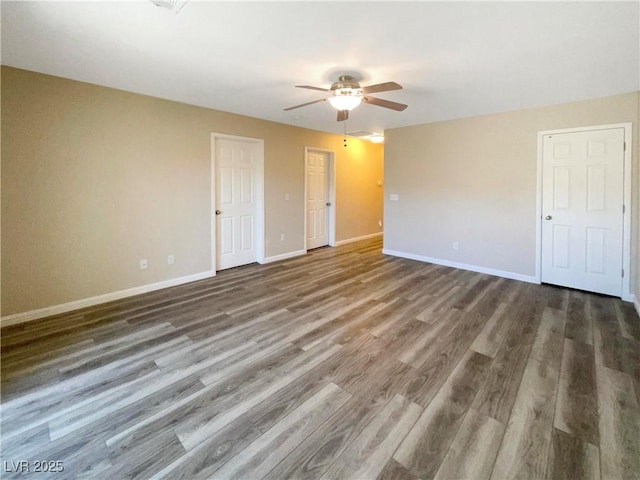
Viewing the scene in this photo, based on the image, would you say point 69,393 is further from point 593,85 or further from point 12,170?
point 593,85

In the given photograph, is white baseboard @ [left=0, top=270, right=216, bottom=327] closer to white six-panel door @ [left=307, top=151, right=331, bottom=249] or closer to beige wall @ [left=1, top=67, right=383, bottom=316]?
beige wall @ [left=1, top=67, right=383, bottom=316]

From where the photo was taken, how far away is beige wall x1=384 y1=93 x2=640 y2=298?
3.84 meters

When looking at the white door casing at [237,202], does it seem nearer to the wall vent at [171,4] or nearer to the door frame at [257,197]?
the door frame at [257,197]

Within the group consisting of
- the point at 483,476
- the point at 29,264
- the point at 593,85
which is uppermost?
the point at 593,85

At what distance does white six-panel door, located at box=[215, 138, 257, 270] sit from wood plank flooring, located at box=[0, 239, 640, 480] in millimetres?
1583

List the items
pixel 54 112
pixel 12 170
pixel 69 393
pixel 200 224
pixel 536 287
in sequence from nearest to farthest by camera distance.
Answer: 1. pixel 69 393
2. pixel 12 170
3. pixel 54 112
4. pixel 536 287
5. pixel 200 224

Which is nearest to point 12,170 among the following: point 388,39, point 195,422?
point 195,422

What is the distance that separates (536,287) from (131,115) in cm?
575

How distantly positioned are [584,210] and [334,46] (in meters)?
3.77

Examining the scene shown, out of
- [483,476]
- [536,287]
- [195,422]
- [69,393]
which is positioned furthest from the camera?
[536,287]

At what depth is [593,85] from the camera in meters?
3.21

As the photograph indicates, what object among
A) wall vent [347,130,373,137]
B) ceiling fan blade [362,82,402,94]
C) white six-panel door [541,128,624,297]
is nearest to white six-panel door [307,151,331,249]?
wall vent [347,130,373,137]

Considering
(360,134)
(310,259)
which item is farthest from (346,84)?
(360,134)

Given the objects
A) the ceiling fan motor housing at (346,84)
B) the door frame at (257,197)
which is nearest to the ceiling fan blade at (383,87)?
the ceiling fan motor housing at (346,84)
